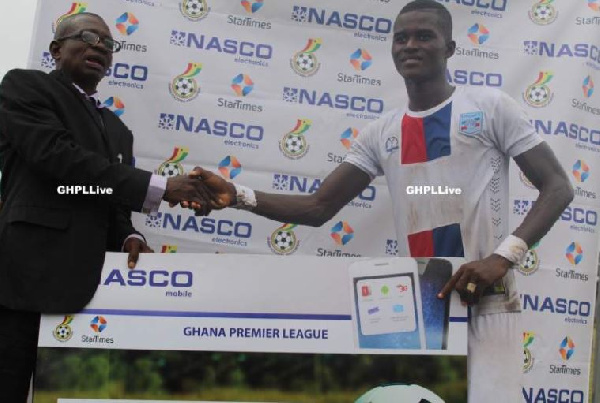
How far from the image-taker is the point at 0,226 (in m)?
2.32

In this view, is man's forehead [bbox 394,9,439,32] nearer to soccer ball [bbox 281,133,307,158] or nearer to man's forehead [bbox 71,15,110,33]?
soccer ball [bbox 281,133,307,158]

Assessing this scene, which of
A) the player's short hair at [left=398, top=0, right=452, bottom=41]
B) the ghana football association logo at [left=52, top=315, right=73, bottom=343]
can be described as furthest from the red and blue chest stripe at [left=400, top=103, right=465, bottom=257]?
the ghana football association logo at [left=52, top=315, right=73, bottom=343]

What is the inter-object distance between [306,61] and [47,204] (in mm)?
1331

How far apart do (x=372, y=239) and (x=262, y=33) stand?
3.34 feet

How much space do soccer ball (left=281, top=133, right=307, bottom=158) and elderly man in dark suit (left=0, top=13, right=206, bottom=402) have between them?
77 cm

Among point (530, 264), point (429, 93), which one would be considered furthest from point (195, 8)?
point (530, 264)

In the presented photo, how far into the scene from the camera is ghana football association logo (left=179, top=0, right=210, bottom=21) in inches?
123

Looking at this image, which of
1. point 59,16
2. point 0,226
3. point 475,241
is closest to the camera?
point 0,226

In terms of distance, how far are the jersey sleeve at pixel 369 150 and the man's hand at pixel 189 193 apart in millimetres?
719

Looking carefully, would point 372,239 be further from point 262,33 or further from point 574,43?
point 574,43

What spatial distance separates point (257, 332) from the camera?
2.30 m

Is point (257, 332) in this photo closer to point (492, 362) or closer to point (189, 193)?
point (189, 193)

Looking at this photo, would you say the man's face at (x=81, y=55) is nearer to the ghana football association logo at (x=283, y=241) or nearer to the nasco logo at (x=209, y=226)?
the nasco logo at (x=209, y=226)

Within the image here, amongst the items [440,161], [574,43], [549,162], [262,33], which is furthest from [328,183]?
[574,43]
